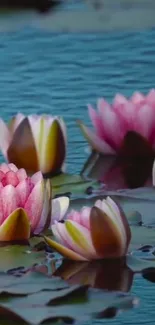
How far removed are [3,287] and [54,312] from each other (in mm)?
135

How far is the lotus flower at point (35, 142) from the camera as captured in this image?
2867 millimetres

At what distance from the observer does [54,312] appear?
209 cm

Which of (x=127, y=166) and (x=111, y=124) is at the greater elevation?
(x=111, y=124)

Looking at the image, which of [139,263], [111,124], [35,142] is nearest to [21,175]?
[139,263]

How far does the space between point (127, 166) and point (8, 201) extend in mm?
651

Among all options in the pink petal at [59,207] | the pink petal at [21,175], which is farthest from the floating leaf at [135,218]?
the pink petal at [21,175]

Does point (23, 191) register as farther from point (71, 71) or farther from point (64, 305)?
point (71, 71)

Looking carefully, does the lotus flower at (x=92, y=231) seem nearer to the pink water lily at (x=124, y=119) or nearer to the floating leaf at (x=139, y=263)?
the floating leaf at (x=139, y=263)

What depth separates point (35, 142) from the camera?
9.44 feet

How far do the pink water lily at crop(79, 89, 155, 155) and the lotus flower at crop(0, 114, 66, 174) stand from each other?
0.10 m

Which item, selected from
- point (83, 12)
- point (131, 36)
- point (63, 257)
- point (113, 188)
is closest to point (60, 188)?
point (113, 188)

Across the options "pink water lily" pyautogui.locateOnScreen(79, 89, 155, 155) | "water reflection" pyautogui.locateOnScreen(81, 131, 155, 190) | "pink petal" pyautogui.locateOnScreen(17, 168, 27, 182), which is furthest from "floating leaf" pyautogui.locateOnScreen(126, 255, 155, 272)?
"pink water lily" pyautogui.locateOnScreen(79, 89, 155, 155)

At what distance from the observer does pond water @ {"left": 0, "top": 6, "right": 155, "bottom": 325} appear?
11.8 feet

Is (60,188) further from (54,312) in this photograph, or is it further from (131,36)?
(131,36)
